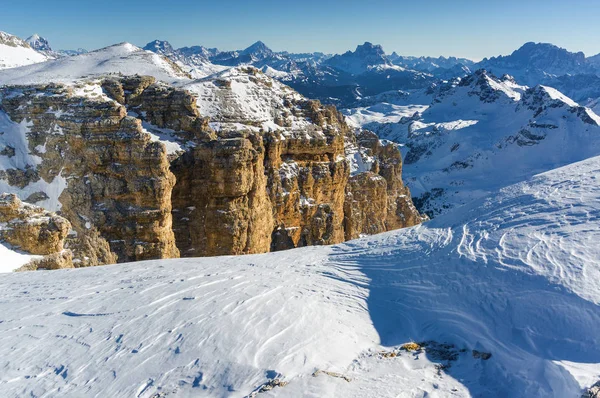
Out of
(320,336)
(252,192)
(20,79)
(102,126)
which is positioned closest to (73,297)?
(320,336)

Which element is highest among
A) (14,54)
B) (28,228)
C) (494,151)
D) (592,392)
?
(14,54)

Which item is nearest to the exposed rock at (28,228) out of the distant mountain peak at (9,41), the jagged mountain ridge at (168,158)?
the jagged mountain ridge at (168,158)

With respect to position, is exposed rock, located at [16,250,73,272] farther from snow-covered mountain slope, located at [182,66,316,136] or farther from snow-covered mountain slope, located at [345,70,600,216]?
snow-covered mountain slope, located at [345,70,600,216]

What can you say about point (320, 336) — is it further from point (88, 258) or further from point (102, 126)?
point (102, 126)

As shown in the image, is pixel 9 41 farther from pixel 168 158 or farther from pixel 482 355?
pixel 482 355

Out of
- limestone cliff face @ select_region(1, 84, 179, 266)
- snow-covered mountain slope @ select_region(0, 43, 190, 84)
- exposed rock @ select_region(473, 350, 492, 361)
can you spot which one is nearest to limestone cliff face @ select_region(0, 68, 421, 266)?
limestone cliff face @ select_region(1, 84, 179, 266)

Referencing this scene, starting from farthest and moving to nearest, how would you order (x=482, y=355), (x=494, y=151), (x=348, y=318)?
1. (x=494, y=151)
2. (x=348, y=318)
3. (x=482, y=355)

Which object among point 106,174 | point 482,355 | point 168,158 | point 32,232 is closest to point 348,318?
point 482,355

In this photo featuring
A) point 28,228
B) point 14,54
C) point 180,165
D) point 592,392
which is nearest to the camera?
point 592,392
